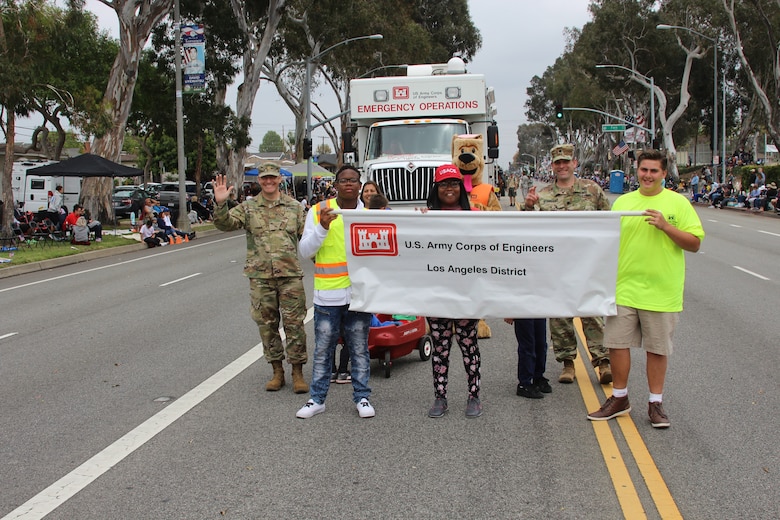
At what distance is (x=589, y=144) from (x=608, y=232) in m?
110

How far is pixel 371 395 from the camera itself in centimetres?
640

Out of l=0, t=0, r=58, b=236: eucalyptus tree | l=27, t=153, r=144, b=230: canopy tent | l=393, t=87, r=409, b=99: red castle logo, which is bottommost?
l=27, t=153, r=144, b=230: canopy tent

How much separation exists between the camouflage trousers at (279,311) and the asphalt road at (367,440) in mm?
395

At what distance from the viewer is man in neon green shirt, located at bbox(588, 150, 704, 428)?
17.4 ft

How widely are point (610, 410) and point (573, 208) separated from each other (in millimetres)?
1716

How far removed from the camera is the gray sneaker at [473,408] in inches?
226

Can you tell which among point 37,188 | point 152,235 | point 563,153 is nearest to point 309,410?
point 563,153

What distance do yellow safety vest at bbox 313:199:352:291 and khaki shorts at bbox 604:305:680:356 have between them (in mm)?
1925

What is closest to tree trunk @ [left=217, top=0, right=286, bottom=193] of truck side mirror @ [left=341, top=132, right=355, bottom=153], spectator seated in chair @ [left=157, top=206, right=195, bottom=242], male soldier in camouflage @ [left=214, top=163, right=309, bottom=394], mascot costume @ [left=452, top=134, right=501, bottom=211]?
spectator seated in chair @ [left=157, top=206, right=195, bottom=242]

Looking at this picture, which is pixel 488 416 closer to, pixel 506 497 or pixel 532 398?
pixel 532 398

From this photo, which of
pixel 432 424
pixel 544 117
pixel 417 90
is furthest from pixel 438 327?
pixel 544 117

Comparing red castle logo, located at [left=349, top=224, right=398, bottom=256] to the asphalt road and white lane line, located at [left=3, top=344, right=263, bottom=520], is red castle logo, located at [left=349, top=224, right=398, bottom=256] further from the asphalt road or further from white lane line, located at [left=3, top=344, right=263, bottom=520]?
white lane line, located at [left=3, top=344, right=263, bottom=520]

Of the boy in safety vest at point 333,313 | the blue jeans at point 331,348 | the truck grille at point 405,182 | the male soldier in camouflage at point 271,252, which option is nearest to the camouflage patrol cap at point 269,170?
the male soldier in camouflage at point 271,252

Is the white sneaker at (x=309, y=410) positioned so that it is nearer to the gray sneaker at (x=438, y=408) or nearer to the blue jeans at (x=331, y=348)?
the blue jeans at (x=331, y=348)
